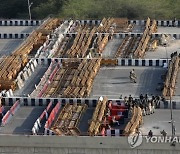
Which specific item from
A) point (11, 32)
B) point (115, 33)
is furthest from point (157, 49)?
point (11, 32)

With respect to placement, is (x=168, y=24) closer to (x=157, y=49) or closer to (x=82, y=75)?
(x=157, y=49)

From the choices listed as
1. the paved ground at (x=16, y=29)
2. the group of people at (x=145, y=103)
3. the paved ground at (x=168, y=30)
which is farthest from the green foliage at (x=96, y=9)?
the group of people at (x=145, y=103)

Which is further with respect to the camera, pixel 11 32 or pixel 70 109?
pixel 11 32

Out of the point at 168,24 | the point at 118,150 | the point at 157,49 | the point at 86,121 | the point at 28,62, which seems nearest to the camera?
the point at 118,150

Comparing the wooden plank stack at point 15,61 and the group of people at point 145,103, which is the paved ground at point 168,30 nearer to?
the wooden plank stack at point 15,61

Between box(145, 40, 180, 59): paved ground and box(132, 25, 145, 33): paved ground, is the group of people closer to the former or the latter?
box(145, 40, 180, 59): paved ground

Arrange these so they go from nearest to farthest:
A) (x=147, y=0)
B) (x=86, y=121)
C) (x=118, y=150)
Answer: (x=118, y=150) < (x=86, y=121) < (x=147, y=0)

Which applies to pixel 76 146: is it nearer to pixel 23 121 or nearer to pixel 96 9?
pixel 23 121

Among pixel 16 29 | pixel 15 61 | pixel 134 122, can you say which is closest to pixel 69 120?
pixel 134 122
